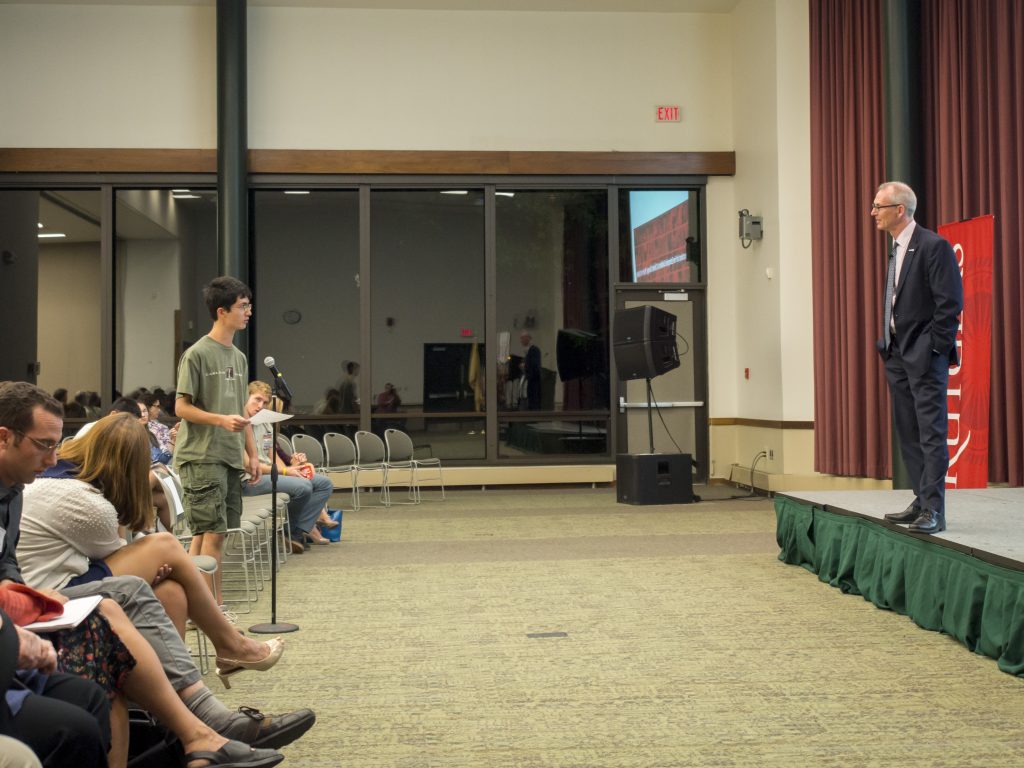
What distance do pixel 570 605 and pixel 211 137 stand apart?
23.5ft

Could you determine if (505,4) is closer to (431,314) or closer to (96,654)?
Answer: (431,314)

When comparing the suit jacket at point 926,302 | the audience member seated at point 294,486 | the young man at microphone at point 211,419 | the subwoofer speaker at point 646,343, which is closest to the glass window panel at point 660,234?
the subwoofer speaker at point 646,343

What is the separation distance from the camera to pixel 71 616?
2244mm

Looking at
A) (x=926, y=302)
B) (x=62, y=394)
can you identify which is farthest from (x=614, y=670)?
(x=62, y=394)

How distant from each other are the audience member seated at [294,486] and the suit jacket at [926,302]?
3303 millimetres

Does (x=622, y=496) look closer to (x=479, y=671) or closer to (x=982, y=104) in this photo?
(x=982, y=104)

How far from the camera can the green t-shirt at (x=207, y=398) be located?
4.24 m

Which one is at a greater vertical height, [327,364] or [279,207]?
[279,207]

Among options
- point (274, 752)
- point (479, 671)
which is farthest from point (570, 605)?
point (274, 752)

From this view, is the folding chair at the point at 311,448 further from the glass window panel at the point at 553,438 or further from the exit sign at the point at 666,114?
the exit sign at the point at 666,114

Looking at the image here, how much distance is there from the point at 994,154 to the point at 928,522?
10.7 ft

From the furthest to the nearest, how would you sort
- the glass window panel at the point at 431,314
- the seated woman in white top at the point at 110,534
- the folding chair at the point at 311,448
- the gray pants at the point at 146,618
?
1. the glass window panel at the point at 431,314
2. the folding chair at the point at 311,448
3. the seated woman in white top at the point at 110,534
4. the gray pants at the point at 146,618

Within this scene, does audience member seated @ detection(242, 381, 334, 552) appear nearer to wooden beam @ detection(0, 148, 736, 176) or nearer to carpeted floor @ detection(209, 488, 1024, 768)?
carpeted floor @ detection(209, 488, 1024, 768)

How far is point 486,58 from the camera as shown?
Result: 34.6 feet
